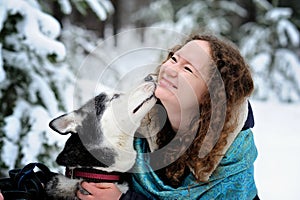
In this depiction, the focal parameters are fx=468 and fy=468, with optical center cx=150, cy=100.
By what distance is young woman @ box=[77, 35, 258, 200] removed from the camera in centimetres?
179

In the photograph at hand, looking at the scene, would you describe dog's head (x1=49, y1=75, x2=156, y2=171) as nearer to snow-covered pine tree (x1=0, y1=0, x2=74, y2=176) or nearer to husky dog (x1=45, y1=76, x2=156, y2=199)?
husky dog (x1=45, y1=76, x2=156, y2=199)

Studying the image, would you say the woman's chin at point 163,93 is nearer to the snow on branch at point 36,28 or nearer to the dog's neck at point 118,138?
the dog's neck at point 118,138

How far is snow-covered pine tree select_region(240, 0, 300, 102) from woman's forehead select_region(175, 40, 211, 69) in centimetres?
665

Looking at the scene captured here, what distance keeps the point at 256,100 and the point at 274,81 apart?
479 mm

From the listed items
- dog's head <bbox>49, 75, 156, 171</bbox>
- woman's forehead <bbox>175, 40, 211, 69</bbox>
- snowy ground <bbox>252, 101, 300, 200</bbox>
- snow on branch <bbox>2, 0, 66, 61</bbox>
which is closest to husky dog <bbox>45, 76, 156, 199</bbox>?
dog's head <bbox>49, 75, 156, 171</bbox>

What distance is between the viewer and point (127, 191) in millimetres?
1894

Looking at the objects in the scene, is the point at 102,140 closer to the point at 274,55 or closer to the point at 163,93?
the point at 163,93

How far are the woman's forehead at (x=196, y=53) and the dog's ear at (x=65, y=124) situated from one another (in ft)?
1.65

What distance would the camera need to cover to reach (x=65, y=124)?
6.24 ft

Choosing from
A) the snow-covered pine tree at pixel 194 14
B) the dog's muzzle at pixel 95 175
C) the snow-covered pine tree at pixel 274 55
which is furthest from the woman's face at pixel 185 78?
the snow-covered pine tree at pixel 274 55

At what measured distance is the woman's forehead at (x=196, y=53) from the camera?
1.78 meters

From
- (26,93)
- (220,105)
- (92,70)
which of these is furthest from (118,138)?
(26,93)

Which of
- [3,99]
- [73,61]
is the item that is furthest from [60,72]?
[73,61]

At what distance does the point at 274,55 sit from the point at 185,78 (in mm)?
7192
